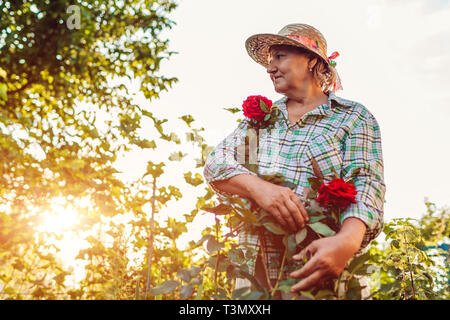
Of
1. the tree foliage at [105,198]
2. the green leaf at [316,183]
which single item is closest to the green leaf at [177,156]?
the tree foliage at [105,198]

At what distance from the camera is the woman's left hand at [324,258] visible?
101 cm

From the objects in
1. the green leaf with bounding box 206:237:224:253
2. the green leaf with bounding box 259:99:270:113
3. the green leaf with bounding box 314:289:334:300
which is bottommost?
the green leaf with bounding box 314:289:334:300

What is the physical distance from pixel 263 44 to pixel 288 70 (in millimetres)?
334

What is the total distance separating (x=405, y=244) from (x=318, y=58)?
4.15 ft

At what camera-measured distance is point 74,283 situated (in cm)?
306

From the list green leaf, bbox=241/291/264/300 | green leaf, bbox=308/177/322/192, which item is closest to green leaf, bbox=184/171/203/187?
green leaf, bbox=308/177/322/192

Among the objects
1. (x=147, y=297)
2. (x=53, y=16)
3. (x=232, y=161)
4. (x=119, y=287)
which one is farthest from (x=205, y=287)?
(x=53, y=16)

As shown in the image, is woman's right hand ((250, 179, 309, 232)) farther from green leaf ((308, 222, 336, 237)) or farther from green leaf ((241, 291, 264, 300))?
green leaf ((241, 291, 264, 300))

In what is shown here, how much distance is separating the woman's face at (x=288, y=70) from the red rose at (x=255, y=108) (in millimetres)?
228

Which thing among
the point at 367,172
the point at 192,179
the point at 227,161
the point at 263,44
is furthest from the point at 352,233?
the point at 192,179

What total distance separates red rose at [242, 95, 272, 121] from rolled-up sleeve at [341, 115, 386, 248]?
0.39m

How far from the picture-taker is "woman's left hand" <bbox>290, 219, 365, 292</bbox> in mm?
1014

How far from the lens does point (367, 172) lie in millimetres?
1333

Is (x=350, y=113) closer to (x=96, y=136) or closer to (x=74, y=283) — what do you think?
(x=96, y=136)
